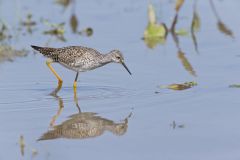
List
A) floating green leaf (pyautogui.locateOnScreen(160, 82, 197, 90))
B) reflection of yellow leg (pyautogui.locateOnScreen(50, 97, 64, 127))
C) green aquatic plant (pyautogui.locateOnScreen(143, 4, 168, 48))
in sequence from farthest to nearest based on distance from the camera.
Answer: green aquatic plant (pyautogui.locateOnScreen(143, 4, 168, 48)), floating green leaf (pyautogui.locateOnScreen(160, 82, 197, 90)), reflection of yellow leg (pyautogui.locateOnScreen(50, 97, 64, 127))

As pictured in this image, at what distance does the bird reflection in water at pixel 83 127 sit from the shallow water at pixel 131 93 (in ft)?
0.12

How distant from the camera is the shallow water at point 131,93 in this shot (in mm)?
7836

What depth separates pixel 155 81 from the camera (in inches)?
416

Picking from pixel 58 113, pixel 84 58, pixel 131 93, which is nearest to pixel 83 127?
pixel 58 113

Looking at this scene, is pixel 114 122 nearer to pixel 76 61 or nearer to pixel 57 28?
pixel 76 61

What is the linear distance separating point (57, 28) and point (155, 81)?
3425 mm

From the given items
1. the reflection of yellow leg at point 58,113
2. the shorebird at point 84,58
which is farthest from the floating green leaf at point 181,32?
the reflection of yellow leg at point 58,113

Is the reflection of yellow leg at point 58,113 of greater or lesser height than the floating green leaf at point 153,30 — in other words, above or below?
below

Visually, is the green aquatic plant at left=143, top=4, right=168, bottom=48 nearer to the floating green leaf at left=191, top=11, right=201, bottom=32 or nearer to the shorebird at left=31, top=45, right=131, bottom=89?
the floating green leaf at left=191, top=11, right=201, bottom=32

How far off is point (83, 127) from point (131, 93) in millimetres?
1531

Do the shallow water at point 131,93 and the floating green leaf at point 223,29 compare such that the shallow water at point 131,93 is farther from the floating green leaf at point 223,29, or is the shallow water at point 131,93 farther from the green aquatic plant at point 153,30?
the green aquatic plant at point 153,30

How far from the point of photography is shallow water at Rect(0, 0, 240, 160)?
7.84 m

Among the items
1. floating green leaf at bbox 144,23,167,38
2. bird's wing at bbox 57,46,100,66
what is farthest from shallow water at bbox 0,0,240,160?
bird's wing at bbox 57,46,100,66

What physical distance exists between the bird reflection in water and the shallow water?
0.12 feet
